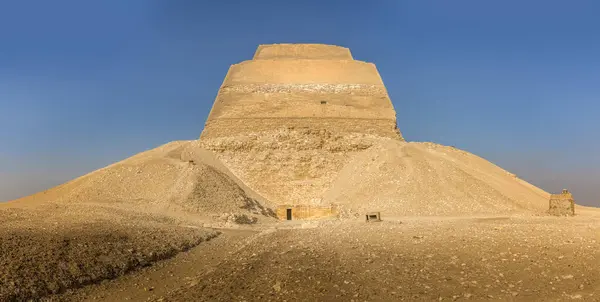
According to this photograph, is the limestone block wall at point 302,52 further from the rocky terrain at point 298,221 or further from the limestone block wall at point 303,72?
the rocky terrain at point 298,221

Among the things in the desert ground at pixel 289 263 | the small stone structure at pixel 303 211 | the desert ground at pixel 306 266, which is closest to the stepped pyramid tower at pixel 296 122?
the small stone structure at pixel 303 211

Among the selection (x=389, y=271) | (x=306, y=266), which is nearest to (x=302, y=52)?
(x=306, y=266)

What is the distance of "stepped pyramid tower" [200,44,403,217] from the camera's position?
29.8m

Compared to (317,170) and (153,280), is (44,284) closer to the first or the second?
(153,280)

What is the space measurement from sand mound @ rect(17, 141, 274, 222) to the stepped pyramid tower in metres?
2.74

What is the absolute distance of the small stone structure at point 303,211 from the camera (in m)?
24.8

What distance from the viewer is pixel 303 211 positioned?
1013 inches

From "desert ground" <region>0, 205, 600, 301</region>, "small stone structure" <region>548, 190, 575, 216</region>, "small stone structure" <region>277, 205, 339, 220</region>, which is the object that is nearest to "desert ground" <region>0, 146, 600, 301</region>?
"desert ground" <region>0, 205, 600, 301</region>

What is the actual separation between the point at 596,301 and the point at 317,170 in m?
24.0

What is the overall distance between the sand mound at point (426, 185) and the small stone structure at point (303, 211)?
81 centimetres

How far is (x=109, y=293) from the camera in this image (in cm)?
805

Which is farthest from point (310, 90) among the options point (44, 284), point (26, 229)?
point (44, 284)

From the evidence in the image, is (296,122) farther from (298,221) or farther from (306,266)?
(306,266)

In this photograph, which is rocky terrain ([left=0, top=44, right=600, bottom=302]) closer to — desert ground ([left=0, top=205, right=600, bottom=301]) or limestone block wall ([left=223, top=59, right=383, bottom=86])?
desert ground ([left=0, top=205, right=600, bottom=301])
